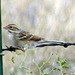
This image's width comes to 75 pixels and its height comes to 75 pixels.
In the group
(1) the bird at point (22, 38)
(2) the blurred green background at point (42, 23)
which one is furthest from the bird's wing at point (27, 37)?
(2) the blurred green background at point (42, 23)

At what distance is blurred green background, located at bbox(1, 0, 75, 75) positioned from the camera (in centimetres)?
262

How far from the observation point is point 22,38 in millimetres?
1400

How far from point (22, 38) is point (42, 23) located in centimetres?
128

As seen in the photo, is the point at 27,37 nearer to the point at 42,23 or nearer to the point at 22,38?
the point at 22,38

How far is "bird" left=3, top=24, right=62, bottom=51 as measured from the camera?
4.50ft

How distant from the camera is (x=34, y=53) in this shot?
2.61 metres

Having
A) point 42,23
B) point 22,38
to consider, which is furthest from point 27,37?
point 42,23

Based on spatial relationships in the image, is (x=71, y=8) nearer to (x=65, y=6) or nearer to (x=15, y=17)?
(x=65, y=6)

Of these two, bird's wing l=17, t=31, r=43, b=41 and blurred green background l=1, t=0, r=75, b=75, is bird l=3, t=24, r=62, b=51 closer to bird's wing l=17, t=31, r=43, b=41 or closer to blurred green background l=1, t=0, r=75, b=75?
bird's wing l=17, t=31, r=43, b=41

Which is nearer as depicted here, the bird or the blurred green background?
the bird

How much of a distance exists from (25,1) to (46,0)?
0.17 meters

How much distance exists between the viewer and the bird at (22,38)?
4.50ft

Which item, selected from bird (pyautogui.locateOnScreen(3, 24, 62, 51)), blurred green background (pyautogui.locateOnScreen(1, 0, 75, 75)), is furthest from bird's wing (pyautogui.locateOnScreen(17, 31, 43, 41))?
blurred green background (pyautogui.locateOnScreen(1, 0, 75, 75))

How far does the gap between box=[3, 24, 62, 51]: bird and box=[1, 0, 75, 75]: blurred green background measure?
1114 millimetres
